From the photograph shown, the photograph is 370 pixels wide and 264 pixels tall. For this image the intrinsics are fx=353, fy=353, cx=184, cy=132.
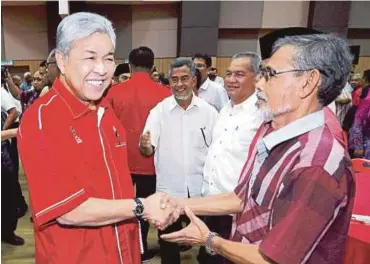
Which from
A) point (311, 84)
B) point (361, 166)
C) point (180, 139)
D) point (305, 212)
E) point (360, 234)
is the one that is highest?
point (311, 84)

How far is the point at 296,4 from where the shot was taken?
31.7 ft

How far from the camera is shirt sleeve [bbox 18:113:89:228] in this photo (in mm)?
1084

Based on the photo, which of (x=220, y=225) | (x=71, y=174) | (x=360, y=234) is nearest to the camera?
(x=71, y=174)

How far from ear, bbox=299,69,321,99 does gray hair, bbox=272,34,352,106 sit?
0.5 inches

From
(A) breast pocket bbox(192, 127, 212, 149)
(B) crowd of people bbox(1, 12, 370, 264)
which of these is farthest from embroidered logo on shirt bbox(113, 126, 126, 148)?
(A) breast pocket bbox(192, 127, 212, 149)

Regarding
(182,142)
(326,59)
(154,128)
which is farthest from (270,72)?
(154,128)

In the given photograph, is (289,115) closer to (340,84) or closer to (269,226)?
(340,84)

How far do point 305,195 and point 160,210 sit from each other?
2.15ft

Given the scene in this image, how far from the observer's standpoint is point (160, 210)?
1.39 metres

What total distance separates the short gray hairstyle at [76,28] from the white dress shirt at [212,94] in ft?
10.9

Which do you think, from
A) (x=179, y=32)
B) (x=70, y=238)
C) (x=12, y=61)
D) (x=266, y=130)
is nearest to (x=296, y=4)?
(x=179, y=32)

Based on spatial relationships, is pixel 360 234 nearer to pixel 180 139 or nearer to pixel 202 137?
pixel 202 137

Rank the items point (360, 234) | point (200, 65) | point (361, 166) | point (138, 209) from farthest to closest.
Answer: point (200, 65) < point (361, 166) < point (360, 234) < point (138, 209)

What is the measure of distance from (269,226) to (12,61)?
34.4ft
